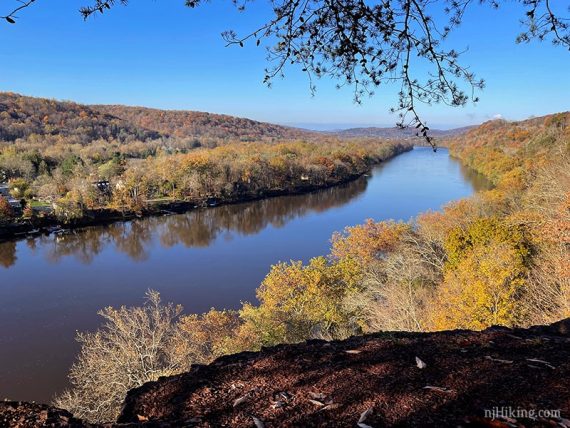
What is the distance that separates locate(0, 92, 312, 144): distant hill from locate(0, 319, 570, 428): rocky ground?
95.4 m

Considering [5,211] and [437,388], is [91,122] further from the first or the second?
[437,388]

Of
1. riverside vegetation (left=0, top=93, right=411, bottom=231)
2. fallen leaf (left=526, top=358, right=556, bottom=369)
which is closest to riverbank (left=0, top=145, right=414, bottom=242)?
riverside vegetation (left=0, top=93, right=411, bottom=231)

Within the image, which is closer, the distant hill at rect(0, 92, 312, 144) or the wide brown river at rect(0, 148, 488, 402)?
the wide brown river at rect(0, 148, 488, 402)

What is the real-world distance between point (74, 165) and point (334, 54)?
166ft

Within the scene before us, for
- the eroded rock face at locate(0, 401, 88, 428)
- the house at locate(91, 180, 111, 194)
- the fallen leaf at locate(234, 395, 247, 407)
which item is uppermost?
the house at locate(91, 180, 111, 194)

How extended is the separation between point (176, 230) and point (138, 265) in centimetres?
963

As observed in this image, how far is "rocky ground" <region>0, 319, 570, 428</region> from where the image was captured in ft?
9.08


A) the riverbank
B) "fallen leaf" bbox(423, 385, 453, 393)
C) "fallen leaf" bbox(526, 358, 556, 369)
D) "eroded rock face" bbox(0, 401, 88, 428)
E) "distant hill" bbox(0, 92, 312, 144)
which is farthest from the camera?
"distant hill" bbox(0, 92, 312, 144)

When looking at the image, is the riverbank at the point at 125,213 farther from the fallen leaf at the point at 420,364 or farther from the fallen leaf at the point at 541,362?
the fallen leaf at the point at 541,362

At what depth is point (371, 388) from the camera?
3.17 m

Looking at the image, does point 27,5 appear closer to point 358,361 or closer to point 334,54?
point 334,54

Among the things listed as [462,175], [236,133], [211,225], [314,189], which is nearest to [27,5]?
[211,225]

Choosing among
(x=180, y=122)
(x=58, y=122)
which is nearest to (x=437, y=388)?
(x=58, y=122)

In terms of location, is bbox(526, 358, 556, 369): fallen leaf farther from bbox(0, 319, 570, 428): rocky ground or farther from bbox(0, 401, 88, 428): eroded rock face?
bbox(0, 401, 88, 428): eroded rock face
